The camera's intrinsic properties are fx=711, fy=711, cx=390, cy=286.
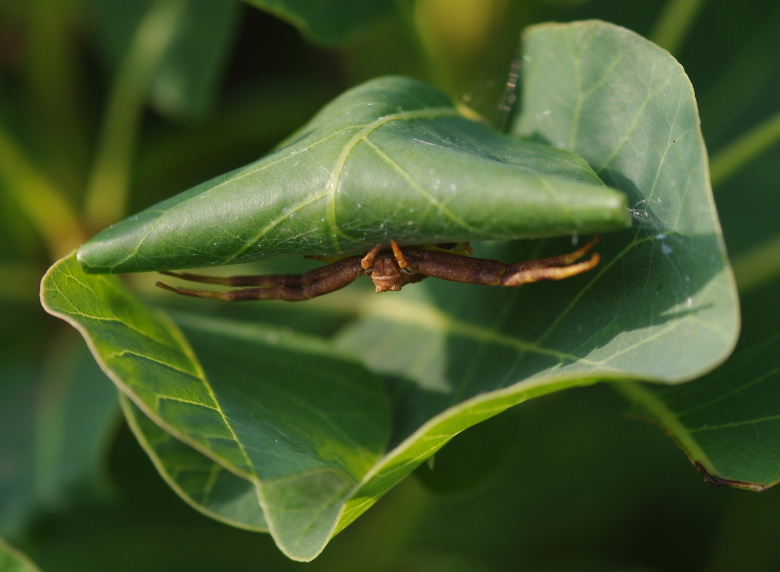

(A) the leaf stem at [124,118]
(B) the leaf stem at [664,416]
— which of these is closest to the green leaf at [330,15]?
(A) the leaf stem at [124,118]

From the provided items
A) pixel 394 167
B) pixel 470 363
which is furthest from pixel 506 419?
pixel 394 167

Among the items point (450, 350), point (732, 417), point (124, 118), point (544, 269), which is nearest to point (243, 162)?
point (124, 118)

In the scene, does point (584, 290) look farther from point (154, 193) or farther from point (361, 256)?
point (154, 193)

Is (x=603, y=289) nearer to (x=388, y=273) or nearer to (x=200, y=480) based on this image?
(x=388, y=273)

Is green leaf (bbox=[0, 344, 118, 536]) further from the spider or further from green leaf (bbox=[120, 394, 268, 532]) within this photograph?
the spider

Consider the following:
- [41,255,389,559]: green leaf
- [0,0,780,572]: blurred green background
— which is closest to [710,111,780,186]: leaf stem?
[0,0,780,572]: blurred green background

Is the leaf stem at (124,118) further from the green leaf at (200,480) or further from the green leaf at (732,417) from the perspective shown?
the green leaf at (732,417)

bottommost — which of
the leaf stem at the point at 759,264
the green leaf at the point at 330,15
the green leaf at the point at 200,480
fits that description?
the green leaf at the point at 200,480
